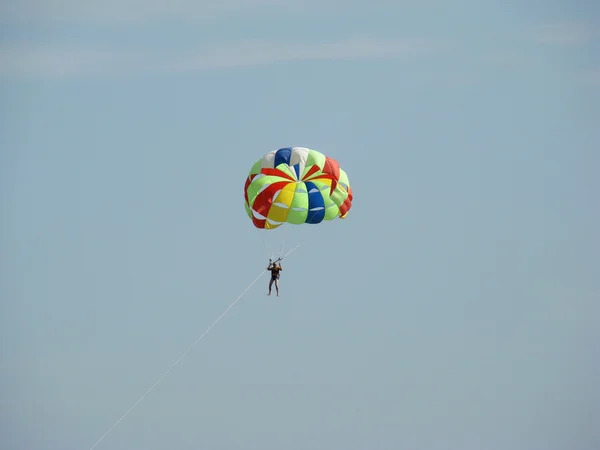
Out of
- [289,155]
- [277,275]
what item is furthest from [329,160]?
[277,275]

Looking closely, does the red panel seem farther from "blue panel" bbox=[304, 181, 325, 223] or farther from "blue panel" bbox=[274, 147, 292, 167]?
"blue panel" bbox=[304, 181, 325, 223]

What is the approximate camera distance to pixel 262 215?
39.4m

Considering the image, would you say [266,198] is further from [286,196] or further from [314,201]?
[314,201]

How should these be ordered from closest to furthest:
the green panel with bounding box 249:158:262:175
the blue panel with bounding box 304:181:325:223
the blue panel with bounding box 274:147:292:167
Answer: the blue panel with bounding box 274:147:292:167
the blue panel with bounding box 304:181:325:223
the green panel with bounding box 249:158:262:175

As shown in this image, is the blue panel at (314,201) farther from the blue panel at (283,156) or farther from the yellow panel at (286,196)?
the blue panel at (283,156)

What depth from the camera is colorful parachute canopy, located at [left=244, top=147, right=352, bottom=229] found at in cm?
3903

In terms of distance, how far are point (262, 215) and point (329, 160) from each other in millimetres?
2719

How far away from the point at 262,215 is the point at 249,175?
1394 millimetres

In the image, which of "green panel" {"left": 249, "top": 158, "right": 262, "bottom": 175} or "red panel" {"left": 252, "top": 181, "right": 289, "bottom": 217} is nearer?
"red panel" {"left": 252, "top": 181, "right": 289, "bottom": 217}

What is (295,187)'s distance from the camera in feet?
129

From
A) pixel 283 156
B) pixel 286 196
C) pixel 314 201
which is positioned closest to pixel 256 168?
pixel 283 156

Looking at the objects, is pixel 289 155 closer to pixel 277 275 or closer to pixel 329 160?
pixel 329 160

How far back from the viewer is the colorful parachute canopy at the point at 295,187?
128 ft

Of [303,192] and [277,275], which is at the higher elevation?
[303,192]
